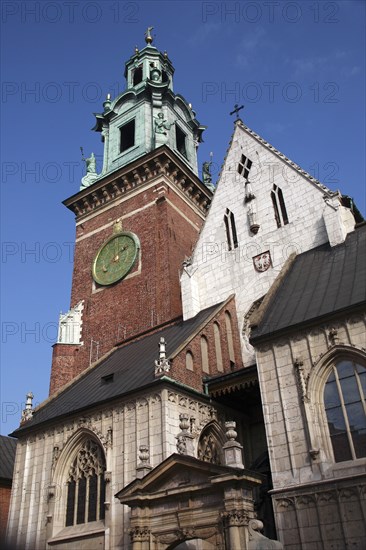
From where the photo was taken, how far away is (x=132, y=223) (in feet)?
113

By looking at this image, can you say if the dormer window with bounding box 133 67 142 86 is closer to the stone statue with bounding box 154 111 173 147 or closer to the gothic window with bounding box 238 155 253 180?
the stone statue with bounding box 154 111 173 147

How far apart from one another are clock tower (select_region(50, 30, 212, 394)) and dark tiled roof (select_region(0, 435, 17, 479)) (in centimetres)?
472

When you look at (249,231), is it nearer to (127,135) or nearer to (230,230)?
(230,230)

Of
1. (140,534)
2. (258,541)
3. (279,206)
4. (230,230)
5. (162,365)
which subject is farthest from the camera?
(230,230)

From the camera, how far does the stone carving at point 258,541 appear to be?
41.9 feet

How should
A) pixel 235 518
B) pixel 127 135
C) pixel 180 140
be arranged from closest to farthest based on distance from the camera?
pixel 235 518 → pixel 127 135 → pixel 180 140

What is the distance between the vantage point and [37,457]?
22125 millimetres

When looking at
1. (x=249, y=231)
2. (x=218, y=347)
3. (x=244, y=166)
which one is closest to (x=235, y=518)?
(x=218, y=347)

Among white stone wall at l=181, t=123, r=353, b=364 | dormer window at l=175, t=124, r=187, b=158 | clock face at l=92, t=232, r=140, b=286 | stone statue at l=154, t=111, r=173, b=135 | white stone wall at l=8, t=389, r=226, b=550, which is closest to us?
white stone wall at l=8, t=389, r=226, b=550

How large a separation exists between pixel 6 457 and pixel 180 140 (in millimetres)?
25007

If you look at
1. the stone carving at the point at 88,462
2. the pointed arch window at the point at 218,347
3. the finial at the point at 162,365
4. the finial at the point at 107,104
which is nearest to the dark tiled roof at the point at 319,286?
the finial at the point at 162,365

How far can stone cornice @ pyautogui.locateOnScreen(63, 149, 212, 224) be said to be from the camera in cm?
3500

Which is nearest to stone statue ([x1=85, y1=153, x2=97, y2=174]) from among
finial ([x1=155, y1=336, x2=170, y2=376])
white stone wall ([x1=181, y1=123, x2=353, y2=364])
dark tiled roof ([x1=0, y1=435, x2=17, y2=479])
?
white stone wall ([x1=181, y1=123, x2=353, y2=364])

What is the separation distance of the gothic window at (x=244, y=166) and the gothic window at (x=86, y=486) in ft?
48.8
